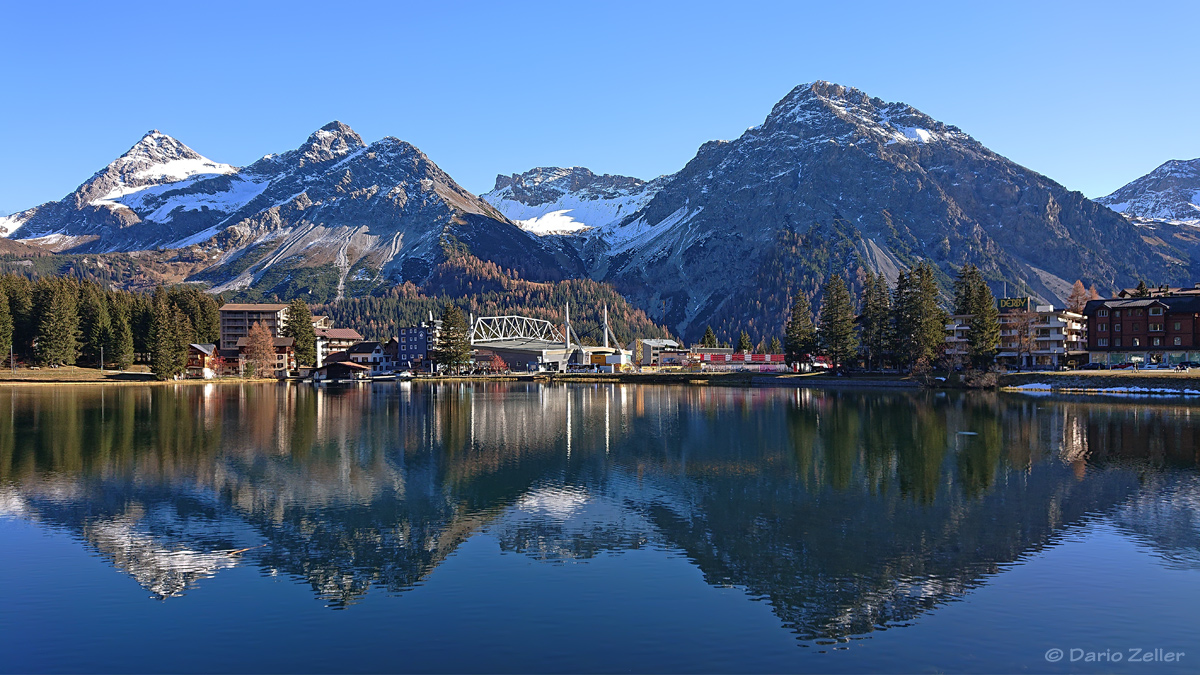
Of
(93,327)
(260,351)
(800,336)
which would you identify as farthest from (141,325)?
(800,336)

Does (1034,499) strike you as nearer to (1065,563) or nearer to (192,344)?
(1065,563)

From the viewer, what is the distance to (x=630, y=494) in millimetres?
39688

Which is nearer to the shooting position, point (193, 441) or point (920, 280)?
point (193, 441)

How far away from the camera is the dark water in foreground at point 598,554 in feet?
65.3

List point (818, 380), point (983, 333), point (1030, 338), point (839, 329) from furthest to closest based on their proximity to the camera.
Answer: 1. point (839, 329)
2. point (1030, 338)
3. point (818, 380)
4. point (983, 333)

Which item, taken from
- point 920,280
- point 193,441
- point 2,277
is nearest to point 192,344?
point 2,277

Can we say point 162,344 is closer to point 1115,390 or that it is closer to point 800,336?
point 800,336

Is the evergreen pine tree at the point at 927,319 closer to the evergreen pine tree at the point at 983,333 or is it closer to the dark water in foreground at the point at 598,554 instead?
the evergreen pine tree at the point at 983,333

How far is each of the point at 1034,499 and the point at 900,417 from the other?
140 feet

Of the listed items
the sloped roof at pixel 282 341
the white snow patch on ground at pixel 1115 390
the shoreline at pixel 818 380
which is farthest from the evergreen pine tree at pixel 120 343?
the white snow patch on ground at pixel 1115 390

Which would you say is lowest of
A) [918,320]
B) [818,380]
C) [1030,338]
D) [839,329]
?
[818,380]

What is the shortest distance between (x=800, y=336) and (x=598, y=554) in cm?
13514

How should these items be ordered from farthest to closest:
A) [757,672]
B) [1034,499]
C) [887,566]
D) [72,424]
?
[72,424], [1034,499], [887,566], [757,672]

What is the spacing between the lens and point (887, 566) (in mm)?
26500
